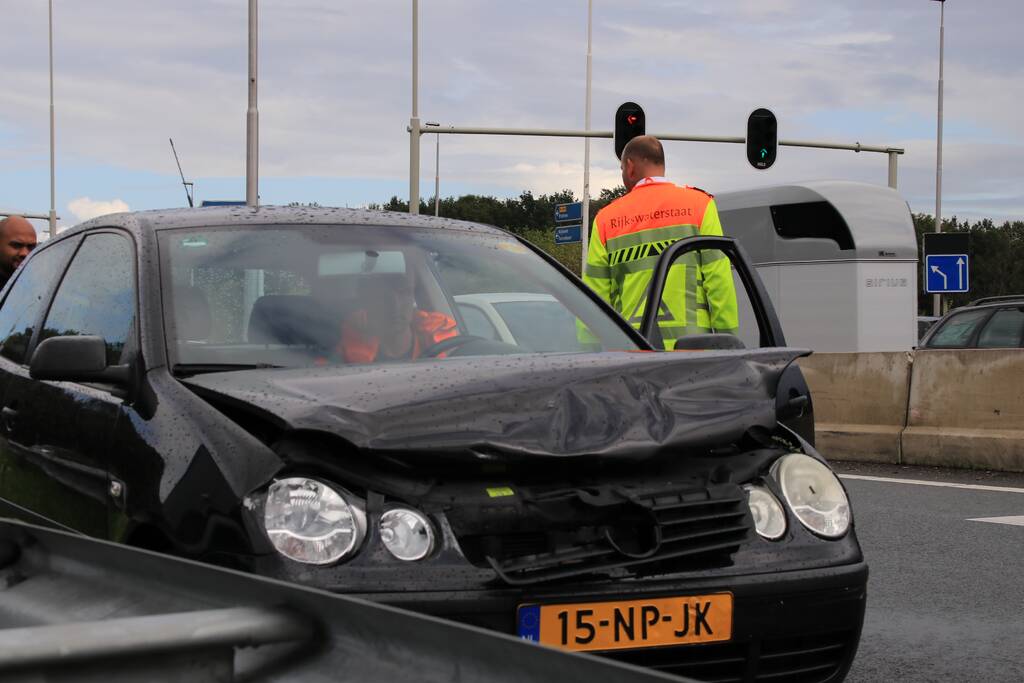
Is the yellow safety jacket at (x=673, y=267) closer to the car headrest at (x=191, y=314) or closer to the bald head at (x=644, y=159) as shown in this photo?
the bald head at (x=644, y=159)

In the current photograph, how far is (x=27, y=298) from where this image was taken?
5.33m

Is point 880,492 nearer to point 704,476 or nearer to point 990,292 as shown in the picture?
point 704,476

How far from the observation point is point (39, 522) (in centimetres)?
416

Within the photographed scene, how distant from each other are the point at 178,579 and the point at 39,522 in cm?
223

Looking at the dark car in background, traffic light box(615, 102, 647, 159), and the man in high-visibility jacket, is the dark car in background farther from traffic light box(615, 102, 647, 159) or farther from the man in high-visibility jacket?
traffic light box(615, 102, 647, 159)

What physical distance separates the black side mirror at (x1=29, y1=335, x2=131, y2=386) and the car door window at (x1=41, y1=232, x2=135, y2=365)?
0.54ft

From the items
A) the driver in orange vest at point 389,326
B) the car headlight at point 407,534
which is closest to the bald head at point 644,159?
the driver in orange vest at point 389,326

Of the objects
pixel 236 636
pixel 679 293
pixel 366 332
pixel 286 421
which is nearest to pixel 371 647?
pixel 236 636

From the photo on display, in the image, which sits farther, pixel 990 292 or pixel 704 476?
pixel 990 292

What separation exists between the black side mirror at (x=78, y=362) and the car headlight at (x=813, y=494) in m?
1.68

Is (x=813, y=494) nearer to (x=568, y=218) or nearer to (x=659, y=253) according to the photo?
(x=659, y=253)

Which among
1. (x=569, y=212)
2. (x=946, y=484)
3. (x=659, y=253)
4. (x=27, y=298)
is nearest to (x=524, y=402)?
(x=27, y=298)

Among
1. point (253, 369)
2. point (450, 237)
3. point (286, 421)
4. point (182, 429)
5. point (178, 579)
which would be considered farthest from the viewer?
point (450, 237)

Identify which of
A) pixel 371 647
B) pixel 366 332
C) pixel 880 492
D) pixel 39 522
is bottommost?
pixel 880 492
